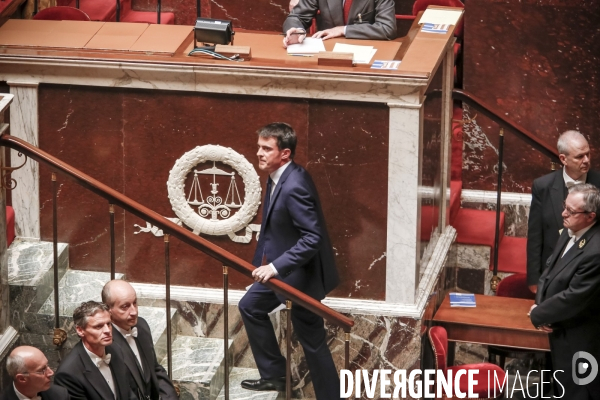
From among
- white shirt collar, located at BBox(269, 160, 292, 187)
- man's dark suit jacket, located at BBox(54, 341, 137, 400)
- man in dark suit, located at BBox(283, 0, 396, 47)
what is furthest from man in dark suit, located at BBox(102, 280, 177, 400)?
man in dark suit, located at BBox(283, 0, 396, 47)

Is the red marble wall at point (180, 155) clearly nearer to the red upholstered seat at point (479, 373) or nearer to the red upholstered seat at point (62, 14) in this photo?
the red upholstered seat at point (479, 373)

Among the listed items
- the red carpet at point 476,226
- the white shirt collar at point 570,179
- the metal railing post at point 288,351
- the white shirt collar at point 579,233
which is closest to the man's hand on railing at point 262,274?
the metal railing post at point 288,351

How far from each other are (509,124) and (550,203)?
1.11m

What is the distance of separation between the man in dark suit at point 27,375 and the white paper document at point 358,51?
240cm

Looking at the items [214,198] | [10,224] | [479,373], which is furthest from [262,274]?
[10,224]

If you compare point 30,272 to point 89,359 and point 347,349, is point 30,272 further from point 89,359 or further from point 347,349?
point 347,349

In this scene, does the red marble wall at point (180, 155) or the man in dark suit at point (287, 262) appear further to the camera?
the red marble wall at point (180, 155)

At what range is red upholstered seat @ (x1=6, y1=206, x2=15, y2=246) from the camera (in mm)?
6934

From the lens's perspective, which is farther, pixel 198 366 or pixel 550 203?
pixel 550 203

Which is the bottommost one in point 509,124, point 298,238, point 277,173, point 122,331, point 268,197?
point 122,331

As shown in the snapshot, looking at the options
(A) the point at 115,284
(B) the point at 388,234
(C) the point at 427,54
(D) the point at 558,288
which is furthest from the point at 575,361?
(A) the point at 115,284

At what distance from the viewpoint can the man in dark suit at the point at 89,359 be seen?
18.7 ft

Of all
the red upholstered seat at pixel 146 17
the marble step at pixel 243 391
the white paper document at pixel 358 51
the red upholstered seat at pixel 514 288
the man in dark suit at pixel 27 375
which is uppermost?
the red upholstered seat at pixel 146 17

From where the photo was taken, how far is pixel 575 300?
6.70 metres
